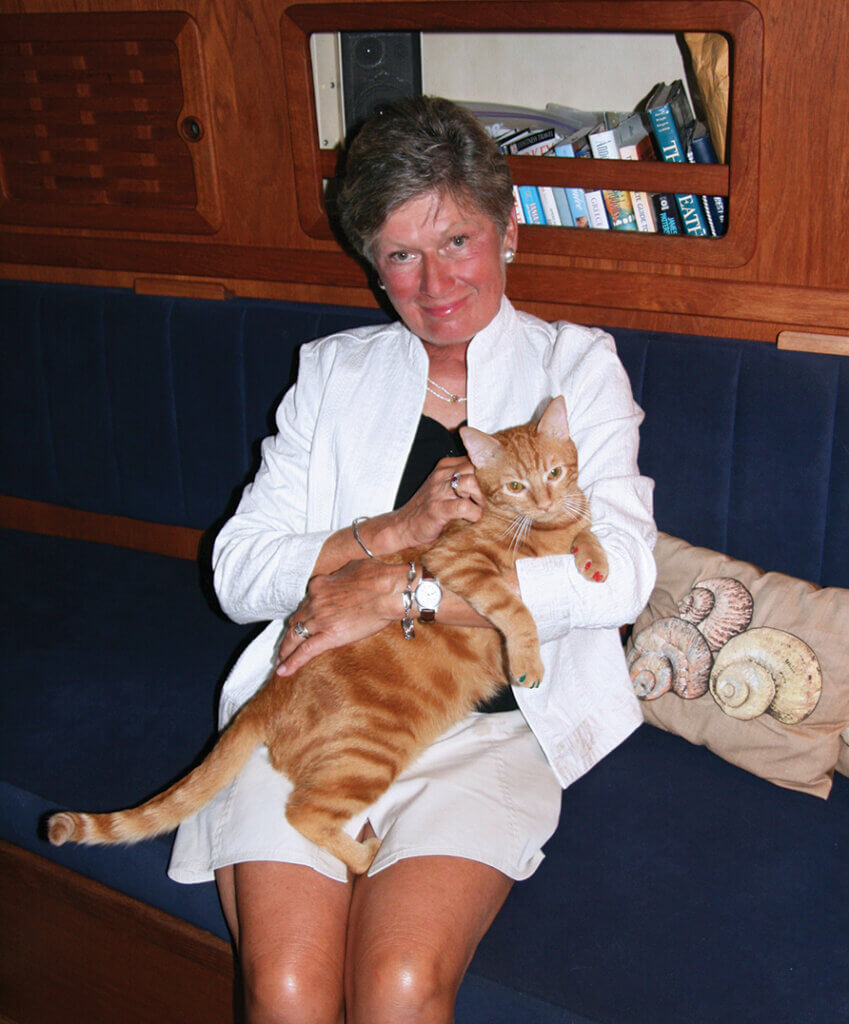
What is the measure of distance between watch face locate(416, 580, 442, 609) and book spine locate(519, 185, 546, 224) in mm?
1010

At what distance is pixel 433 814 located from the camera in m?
1.53

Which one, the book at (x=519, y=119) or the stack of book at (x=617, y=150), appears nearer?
the stack of book at (x=617, y=150)

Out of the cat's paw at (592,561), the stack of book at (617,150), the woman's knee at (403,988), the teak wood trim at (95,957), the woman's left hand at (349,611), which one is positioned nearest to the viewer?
the woman's knee at (403,988)

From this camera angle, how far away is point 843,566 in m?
1.87

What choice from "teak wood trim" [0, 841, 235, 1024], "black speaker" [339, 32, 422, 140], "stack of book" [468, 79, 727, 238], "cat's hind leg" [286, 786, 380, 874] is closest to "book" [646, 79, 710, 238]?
"stack of book" [468, 79, 727, 238]

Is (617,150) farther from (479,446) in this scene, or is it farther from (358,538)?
(358,538)

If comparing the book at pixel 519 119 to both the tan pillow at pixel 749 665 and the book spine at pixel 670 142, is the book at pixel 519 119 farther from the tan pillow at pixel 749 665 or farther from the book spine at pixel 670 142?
the tan pillow at pixel 749 665

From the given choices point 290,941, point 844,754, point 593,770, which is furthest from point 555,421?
point 290,941

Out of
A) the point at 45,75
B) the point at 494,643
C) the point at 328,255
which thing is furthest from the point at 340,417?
the point at 45,75

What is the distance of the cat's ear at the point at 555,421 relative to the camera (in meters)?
1.62

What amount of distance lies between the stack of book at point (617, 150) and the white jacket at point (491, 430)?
404 mm

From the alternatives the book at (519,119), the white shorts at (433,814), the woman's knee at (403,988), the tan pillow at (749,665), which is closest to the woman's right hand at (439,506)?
the white shorts at (433,814)

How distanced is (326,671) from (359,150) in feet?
3.10

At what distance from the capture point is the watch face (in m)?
1.67
